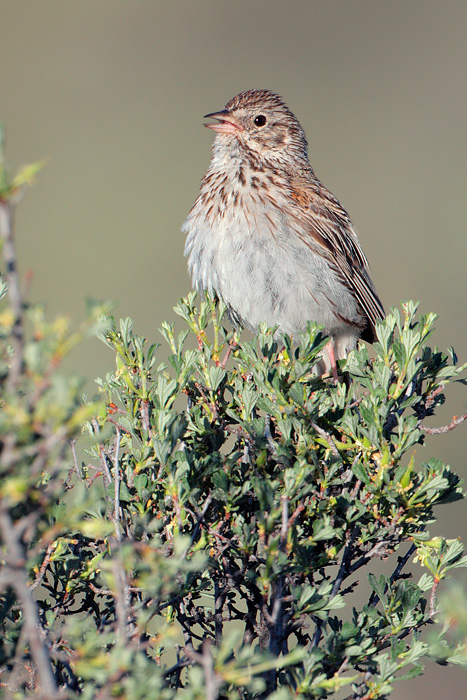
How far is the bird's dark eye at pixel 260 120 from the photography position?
17.0ft

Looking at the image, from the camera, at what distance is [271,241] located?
176 inches

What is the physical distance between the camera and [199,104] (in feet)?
53.3

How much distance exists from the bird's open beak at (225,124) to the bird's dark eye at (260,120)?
0.17m

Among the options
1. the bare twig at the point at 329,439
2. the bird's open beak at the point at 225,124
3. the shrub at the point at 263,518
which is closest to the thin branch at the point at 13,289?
the shrub at the point at 263,518

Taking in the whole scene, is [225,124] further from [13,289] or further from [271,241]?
[13,289]

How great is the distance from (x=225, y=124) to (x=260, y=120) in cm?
29

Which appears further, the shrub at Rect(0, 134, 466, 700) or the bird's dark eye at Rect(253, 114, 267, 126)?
the bird's dark eye at Rect(253, 114, 267, 126)

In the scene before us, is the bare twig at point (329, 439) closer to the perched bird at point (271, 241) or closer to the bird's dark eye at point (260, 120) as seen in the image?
the perched bird at point (271, 241)

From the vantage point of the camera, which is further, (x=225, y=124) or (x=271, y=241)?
(x=225, y=124)

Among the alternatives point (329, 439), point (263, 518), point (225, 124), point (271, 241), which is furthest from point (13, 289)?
point (225, 124)

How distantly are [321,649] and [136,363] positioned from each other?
3.65 ft

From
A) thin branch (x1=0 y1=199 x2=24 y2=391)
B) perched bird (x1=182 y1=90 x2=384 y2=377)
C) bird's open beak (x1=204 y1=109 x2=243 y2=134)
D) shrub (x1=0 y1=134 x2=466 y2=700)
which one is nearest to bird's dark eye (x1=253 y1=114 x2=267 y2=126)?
perched bird (x1=182 y1=90 x2=384 y2=377)

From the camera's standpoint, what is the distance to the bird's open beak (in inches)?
197

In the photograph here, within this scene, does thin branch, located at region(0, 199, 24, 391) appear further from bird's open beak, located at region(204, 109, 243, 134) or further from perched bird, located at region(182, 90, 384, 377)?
bird's open beak, located at region(204, 109, 243, 134)
